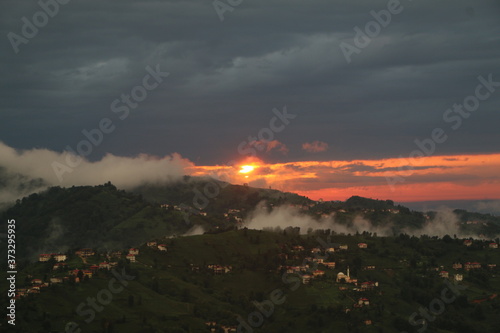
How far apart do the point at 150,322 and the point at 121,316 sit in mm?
8231

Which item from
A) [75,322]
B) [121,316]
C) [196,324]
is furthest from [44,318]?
[196,324]

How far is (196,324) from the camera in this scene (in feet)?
648

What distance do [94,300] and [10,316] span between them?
29.4 m

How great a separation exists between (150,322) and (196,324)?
1431 centimetres

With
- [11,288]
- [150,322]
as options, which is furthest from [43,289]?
[150,322]

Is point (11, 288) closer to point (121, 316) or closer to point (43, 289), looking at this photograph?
point (43, 289)

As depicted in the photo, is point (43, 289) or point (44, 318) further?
point (43, 289)

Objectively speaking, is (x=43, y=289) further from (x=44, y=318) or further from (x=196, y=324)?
(x=196, y=324)

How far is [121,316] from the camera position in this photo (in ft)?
627

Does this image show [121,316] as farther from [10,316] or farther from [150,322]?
[10,316]

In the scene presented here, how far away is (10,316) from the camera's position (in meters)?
173

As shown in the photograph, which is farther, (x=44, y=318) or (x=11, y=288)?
(x=11, y=288)

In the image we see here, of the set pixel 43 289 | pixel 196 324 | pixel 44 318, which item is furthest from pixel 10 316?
pixel 196 324

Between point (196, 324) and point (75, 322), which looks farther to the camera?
point (196, 324)
